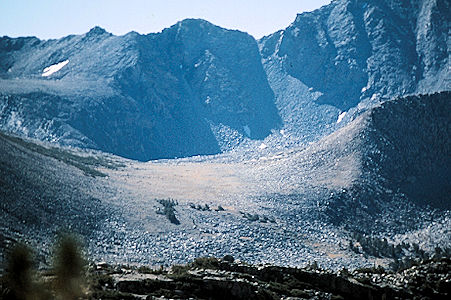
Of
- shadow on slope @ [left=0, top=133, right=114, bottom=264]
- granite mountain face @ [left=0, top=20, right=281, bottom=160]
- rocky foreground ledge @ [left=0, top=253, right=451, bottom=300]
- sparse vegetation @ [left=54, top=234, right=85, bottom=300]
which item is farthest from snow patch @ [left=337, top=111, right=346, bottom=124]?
sparse vegetation @ [left=54, top=234, right=85, bottom=300]

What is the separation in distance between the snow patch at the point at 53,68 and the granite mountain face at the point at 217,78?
333mm

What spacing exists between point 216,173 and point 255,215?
1243 inches

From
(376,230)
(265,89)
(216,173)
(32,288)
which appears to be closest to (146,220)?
(376,230)

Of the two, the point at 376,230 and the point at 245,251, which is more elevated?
the point at 376,230

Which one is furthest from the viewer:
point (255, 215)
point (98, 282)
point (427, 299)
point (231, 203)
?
point (231, 203)

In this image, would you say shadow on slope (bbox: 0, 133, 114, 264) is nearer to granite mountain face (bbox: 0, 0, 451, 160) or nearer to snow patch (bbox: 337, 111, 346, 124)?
granite mountain face (bbox: 0, 0, 451, 160)

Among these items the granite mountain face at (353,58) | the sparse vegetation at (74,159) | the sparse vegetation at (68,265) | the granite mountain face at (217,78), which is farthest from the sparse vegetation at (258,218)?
the granite mountain face at (353,58)

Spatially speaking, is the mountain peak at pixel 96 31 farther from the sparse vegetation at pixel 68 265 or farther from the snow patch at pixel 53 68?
the sparse vegetation at pixel 68 265

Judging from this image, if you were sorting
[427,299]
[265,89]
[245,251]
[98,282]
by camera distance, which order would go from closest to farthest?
[98,282]
[427,299]
[245,251]
[265,89]

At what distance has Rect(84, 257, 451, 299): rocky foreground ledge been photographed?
21297 mm

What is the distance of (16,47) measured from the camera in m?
173

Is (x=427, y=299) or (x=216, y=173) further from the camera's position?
(x=216, y=173)

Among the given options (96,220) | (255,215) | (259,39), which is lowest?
(96,220)

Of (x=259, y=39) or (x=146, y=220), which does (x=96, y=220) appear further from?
(x=259, y=39)
